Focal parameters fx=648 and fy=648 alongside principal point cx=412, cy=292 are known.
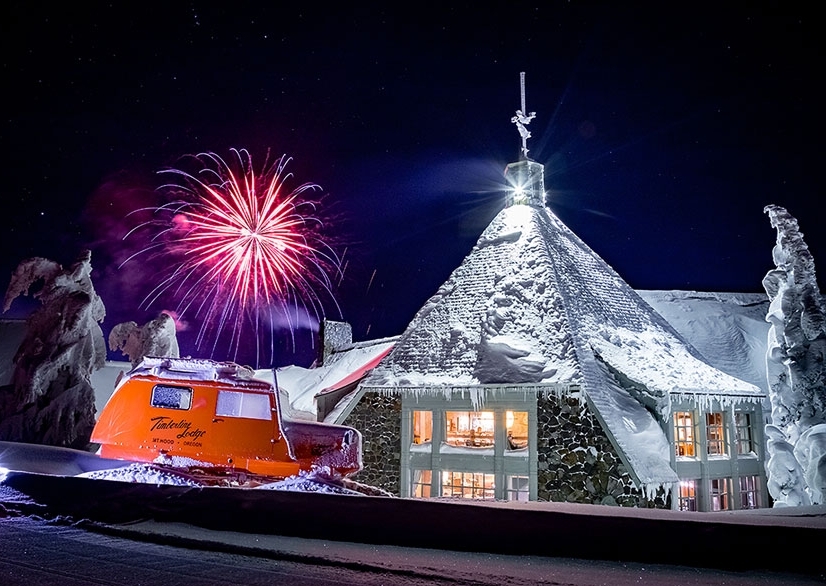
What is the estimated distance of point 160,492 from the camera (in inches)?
273

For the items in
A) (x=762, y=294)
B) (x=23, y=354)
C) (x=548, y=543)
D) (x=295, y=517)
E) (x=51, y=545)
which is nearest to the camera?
(x=548, y=543)

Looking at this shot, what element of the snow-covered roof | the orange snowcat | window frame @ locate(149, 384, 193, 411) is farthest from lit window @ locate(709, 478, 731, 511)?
window frame @ locate(149, 384, 193, 411)

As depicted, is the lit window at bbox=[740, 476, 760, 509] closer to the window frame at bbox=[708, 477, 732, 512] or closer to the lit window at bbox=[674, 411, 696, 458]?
the window frame at bbox=[708, 477, 732, 512]

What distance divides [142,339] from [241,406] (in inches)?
830

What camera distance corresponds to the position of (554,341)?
613 inches

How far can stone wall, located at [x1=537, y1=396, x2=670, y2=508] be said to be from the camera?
45.0 feet

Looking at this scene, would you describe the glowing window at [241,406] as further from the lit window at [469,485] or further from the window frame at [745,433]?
the window frame at [745,433]

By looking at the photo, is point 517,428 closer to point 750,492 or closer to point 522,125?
point 750,492

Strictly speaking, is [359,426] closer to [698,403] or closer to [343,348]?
[698,403]

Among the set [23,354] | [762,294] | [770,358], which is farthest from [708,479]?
[23,354]

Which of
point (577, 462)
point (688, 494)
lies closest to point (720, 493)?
point (688, 494)

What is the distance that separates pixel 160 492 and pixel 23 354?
22949mm

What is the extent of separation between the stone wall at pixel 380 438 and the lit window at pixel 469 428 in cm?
144

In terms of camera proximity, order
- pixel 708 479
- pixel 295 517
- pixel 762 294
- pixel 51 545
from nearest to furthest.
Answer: pixel 51 545 → pixel 295 517 → pixel 708 479 → pixel 762 294
